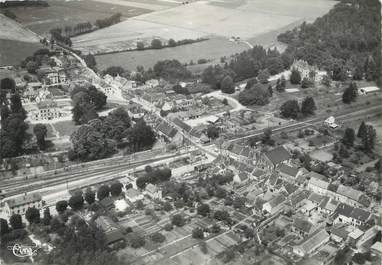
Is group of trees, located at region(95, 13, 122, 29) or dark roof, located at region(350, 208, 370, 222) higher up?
group of trees, located at region(95, 13, 122, 29)

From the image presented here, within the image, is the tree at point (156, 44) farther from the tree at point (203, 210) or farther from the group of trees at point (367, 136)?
the tree at point (203, 210)

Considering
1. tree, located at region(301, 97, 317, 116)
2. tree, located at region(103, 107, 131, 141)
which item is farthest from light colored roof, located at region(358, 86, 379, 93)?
tree, located at region(103, 107, 131, 141)

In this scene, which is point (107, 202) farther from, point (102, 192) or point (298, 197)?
point (298, 197)

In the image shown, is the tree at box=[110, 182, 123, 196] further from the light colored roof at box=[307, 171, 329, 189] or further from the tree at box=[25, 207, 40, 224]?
the light colored roof at box=[307, 171, 329, 189]

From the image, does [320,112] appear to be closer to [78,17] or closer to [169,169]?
[169,169]

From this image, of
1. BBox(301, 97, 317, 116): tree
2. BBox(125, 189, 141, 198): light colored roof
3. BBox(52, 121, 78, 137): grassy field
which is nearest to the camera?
BBox(125, 189, 141, 198): light colored roof

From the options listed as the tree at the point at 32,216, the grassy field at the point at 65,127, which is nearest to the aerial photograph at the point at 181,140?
the tree at the point at 32,216
